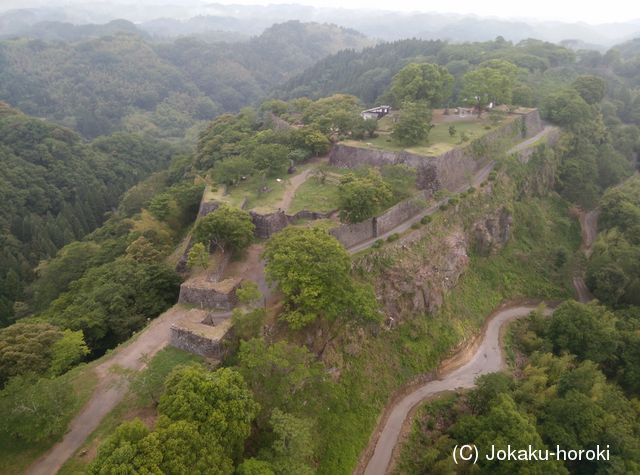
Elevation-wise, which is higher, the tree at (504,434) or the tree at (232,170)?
the tree at (232,170)

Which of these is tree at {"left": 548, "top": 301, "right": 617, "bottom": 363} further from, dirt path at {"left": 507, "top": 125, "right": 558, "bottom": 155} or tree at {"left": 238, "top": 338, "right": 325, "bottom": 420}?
tree at {"left": 238, "top": 338, "right": 325, "bottom": 420}

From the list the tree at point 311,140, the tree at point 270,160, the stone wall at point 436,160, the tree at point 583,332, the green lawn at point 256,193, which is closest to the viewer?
the tree at point 583,332

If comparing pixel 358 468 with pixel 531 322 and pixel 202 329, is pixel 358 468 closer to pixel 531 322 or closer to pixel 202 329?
pixel 202 329

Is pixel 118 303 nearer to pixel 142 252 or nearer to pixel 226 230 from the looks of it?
pixel 142 252

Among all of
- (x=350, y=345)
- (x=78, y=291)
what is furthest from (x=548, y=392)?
(x=78, y=291)

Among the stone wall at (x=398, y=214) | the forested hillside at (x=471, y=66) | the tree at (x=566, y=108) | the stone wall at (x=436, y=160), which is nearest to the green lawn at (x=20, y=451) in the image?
the stone wall at (x=398, y=214)

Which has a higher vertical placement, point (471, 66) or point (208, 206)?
point (471, 66)

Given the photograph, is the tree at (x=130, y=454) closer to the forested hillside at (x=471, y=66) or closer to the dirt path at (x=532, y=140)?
the dirt path at (x=532, y=140)

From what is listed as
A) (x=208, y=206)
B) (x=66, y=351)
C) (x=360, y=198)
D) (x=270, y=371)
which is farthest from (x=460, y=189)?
(x=66, y=351)
